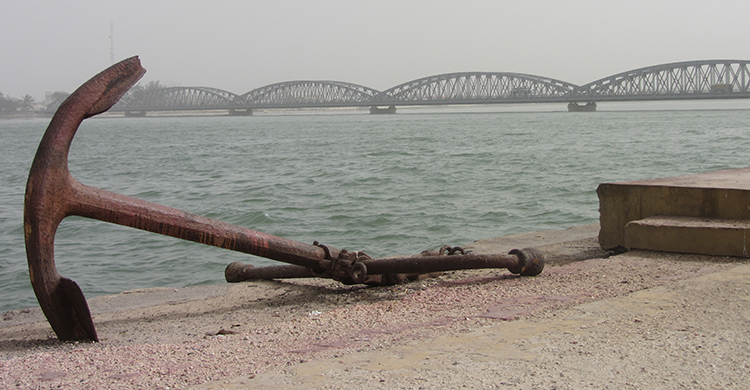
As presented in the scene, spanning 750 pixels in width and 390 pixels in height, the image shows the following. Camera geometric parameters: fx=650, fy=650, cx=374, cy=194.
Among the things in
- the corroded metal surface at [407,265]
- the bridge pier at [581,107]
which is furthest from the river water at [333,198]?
the bridge pier at [581,107]

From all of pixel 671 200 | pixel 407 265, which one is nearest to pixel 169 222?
pixel 407 265

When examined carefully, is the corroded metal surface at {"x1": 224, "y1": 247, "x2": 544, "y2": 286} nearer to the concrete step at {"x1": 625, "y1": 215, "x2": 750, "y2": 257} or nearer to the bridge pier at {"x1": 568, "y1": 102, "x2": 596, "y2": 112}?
the concrete step at {"x1": 625, "y1": 215, "x2": 750, "y2": 257}

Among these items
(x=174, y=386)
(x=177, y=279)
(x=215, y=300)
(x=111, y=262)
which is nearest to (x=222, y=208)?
(x=111, y=262)

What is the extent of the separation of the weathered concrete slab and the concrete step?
3.0 inches

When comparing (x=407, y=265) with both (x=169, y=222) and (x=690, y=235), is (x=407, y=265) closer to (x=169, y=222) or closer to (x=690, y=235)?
(x=169, y=222)

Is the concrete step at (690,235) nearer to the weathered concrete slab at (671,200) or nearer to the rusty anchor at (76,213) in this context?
the weathered concrete slab at (671,200)

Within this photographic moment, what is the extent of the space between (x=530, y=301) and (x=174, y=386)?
1.85 meters

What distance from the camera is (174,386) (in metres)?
2.29

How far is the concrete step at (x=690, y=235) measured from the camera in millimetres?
4027

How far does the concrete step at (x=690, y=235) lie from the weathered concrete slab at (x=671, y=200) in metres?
0.08

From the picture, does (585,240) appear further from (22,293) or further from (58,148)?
(22,293)

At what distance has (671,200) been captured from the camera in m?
4.56

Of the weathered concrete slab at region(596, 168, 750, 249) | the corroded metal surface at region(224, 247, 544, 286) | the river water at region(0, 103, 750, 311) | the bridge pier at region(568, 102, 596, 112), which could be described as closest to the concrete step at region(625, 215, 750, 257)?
the weathered concrete slab at region(596, 168, 750, 249)

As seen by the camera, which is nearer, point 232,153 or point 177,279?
point 177,279
